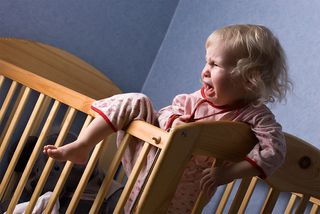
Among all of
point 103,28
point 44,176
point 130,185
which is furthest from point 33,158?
point 103,28

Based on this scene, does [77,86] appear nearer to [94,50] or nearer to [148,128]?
[94,50]

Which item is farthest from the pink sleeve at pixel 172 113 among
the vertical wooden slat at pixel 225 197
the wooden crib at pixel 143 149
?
the vertical wooden slat at pixel 225 197

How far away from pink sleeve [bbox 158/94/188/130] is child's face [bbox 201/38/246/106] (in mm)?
96

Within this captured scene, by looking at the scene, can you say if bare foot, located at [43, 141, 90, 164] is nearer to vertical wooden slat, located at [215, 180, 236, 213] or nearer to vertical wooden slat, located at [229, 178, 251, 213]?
vertical wooden slat, located at [229, 178, 251, 213]

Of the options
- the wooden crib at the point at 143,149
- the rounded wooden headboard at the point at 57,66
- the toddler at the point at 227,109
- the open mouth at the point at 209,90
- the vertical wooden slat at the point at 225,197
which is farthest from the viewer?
the rounded wooden headboard at the point at 57,66


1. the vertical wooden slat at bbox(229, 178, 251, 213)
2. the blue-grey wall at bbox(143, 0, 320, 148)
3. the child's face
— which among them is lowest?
the vertical wooden slat at bbox(229, 178, 251, 213)

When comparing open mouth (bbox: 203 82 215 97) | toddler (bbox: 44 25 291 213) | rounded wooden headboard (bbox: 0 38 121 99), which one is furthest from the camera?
rounded wooden headboard (bbox: 0 38 121 99)

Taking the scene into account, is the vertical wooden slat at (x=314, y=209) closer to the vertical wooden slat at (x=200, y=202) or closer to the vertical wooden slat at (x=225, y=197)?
the vertical wooden slat at (x=225, y=197)

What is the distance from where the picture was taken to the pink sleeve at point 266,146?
1.11m

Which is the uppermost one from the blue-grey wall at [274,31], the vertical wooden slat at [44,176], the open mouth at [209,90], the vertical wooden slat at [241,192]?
the blue-grey wall at [274,31]

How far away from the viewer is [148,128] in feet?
3.59

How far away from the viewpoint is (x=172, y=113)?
4.23ft

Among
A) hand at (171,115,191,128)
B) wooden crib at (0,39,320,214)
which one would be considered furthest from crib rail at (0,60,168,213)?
hand at (171,115,191,128)

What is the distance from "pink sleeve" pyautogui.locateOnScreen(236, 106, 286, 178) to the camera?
43.9 inches
